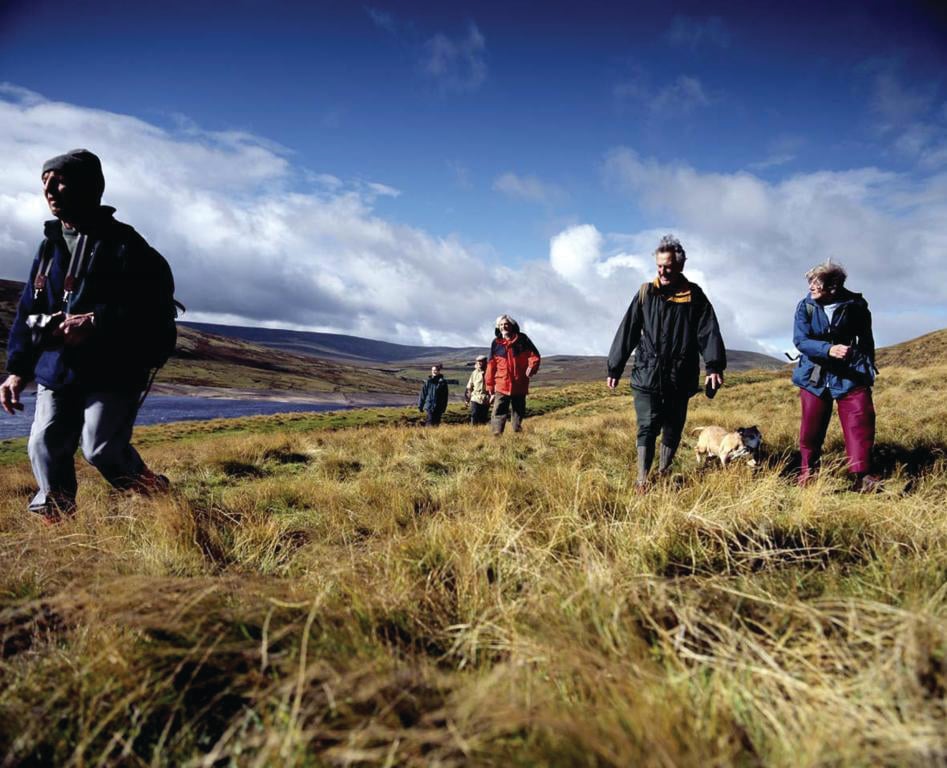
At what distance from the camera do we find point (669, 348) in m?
4.54

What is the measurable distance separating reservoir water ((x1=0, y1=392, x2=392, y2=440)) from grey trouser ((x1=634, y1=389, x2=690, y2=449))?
54.1 m

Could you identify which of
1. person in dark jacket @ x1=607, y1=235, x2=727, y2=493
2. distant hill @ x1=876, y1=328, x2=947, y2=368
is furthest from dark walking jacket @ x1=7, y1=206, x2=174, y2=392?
distant hill @ x1=876, y1=328, x2=947, y2=368

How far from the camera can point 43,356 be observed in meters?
2.95

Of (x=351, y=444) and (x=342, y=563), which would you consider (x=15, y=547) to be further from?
(x=351, y=444)

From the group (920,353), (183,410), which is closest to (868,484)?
(920,353)

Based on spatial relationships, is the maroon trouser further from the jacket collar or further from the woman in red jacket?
the jacket collar

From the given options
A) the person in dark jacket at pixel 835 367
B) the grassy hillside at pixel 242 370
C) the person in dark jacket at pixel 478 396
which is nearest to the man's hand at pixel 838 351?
the person in dark jacket at pixel 835 367

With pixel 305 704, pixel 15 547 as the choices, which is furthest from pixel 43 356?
pixel 305 704

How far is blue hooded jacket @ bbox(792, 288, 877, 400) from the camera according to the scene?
429 cm

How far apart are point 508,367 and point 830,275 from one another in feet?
16.8

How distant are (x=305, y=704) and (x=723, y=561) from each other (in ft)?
6.31

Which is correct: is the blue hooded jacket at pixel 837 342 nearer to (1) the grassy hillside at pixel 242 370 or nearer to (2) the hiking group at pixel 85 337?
(2) the hiking group at pixel 85 337

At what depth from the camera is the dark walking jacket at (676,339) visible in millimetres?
4523

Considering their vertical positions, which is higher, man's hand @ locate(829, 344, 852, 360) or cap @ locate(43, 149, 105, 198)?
cap @ locate(43, 149, 105, 198)
